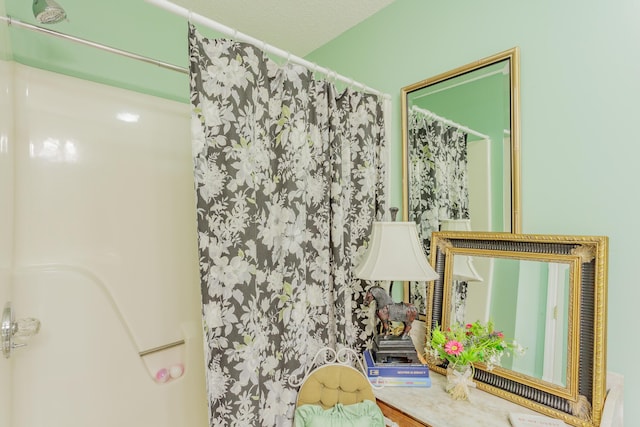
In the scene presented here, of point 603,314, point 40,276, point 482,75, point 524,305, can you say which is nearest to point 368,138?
point 482,75

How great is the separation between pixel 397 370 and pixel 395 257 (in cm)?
45

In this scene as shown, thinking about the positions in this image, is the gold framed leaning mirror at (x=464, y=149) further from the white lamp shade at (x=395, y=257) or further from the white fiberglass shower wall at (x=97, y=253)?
the white fiberglass shower wall at (x=97, y=253)

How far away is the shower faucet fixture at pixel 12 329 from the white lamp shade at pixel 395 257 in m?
1.23

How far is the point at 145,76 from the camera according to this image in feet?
5.52

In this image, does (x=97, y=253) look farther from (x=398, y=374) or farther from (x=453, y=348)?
(x=453, y=348)

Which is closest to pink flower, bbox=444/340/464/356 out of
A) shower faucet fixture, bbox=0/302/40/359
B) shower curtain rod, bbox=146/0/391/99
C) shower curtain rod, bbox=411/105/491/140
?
shower curtain rod, bbox=411/105/491/140

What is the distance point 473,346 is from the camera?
1085 mm

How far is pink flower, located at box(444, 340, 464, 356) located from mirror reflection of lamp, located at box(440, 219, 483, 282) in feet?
0.97

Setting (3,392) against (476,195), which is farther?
(476,195)

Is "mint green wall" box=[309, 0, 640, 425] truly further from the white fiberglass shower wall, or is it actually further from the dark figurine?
the white fiberglass shower wall

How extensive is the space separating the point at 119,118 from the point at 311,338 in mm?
1411

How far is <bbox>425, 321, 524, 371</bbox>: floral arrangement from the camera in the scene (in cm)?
107

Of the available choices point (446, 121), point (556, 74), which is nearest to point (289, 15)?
point (446, 121)

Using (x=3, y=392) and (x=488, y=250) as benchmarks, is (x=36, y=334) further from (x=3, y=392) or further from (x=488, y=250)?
(x=488, y=250)
